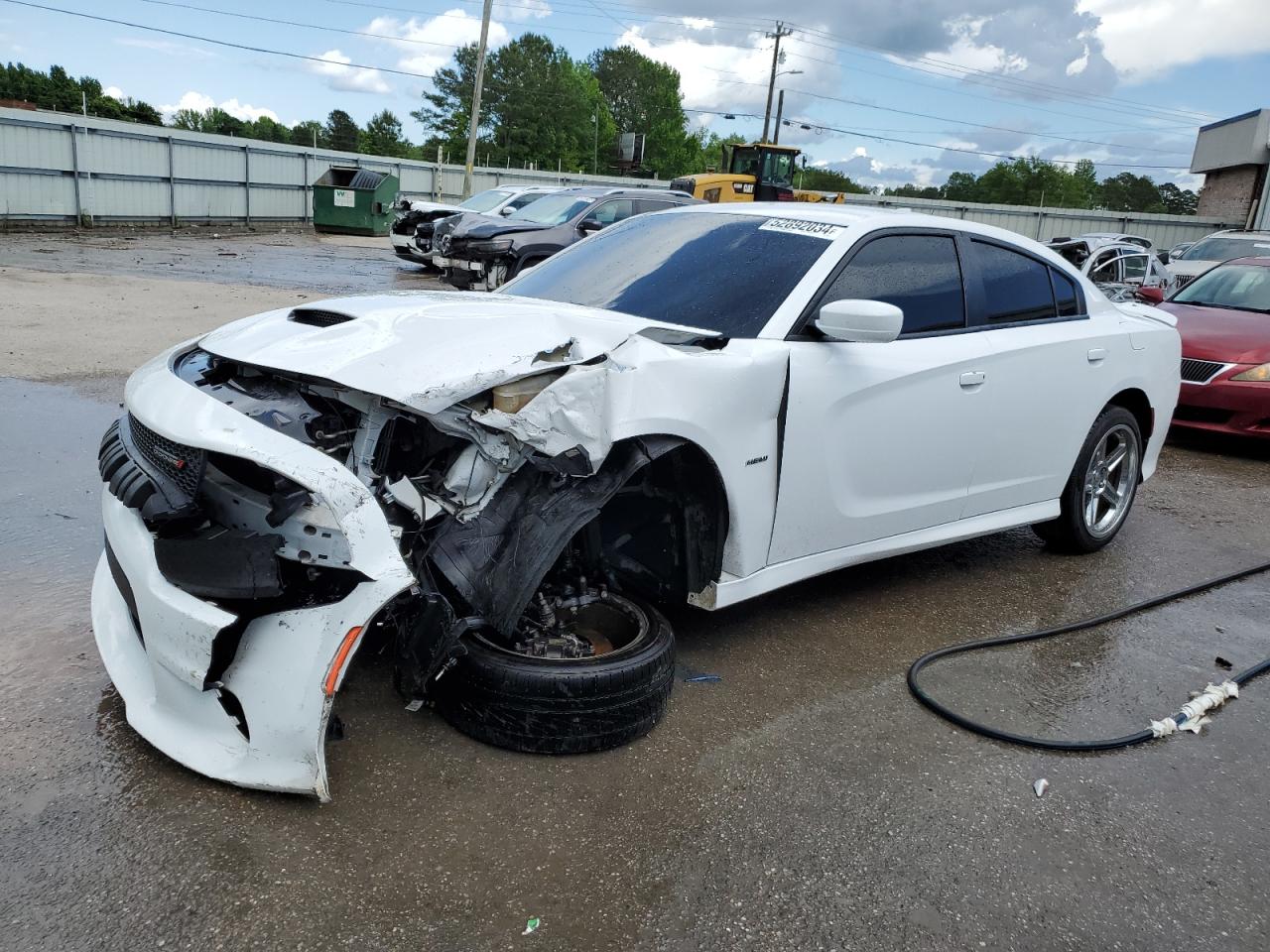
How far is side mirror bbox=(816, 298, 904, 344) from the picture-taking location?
334 centimetres

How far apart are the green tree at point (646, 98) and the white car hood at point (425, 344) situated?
111313 mm

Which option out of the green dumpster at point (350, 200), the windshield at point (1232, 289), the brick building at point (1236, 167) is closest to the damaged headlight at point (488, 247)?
the windshield at point (1232, 289)

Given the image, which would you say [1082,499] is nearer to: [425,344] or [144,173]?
[425,344]

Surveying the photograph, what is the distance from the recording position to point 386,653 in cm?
351

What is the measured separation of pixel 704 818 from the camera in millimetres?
2756

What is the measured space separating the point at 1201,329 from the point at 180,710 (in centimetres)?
853

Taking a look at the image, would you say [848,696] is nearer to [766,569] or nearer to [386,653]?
[766,569]

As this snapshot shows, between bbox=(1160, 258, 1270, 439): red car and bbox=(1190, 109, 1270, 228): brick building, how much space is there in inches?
1459

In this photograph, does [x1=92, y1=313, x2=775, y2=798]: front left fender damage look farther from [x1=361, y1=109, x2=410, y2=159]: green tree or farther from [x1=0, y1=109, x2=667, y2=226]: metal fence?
[x1=361, y1=109, x2=410, y2=159]: green tree

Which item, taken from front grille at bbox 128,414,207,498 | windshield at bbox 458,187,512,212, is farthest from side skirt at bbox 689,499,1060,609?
windshield at bbox 458,187,512,212

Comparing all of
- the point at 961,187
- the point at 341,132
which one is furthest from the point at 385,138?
the point at 961,187

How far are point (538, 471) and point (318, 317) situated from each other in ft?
3.14

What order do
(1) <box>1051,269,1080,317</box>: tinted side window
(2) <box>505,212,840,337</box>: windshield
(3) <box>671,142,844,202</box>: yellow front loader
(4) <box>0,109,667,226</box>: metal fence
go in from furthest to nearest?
(3) <box>671,142,844,202</box>: yellow front loader < (4) <box>0,109,667,226</box>: metal fence < (1) <box>1051,269,1080,317</box>: tinted side window < (2) <box>505,212,840,337</box>: windshield

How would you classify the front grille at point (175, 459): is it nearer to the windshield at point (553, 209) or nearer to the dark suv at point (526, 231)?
the dark suv at point (526, 231)
